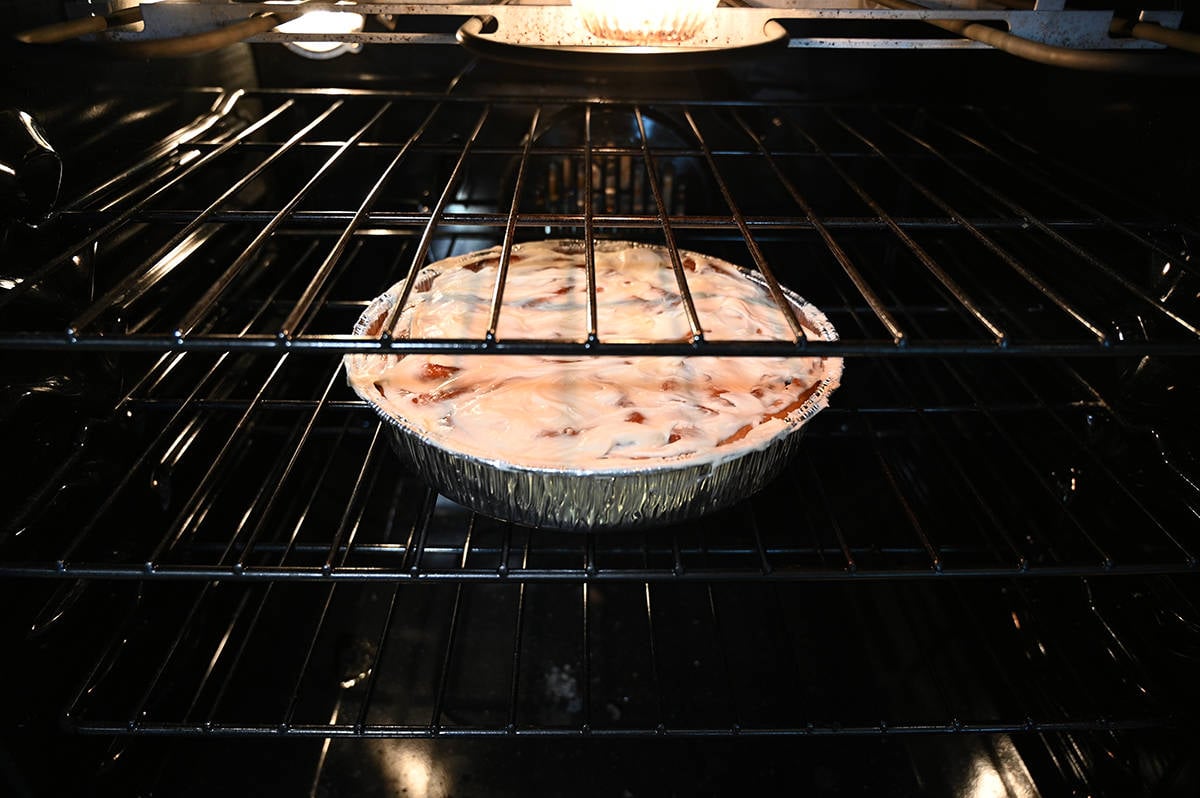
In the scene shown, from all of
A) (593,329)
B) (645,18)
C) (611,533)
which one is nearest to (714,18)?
(645,18)

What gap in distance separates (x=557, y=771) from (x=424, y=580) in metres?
0.47

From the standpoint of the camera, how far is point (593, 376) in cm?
109

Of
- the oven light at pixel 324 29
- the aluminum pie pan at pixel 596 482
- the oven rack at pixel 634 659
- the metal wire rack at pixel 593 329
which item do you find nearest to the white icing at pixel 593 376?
the aluminum pie pan at pixel 596 482

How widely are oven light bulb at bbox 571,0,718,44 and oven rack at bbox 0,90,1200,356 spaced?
0.60ft

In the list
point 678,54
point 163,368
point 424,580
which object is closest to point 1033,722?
point 424,580

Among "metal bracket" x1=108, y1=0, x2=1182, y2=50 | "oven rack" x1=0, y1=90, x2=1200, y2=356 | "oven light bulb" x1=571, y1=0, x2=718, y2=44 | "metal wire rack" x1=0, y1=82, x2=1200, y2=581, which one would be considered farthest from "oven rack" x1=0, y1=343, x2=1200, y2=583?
"oven light bulb" x1=571, y1=0, x2=718, y2=44

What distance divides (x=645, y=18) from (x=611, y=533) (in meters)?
0.69

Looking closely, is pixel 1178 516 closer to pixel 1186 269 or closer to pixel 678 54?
pixel 1186 269

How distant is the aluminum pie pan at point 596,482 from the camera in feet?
3.08

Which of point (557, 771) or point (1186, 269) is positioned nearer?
point (1186, 269)

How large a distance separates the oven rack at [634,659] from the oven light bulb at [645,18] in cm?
79

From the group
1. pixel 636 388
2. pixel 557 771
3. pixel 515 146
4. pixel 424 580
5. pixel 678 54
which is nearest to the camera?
pixel 678 54

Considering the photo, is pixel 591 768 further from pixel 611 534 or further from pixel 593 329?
pixel 593 329

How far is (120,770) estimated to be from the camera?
3.72 ft
